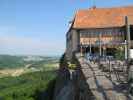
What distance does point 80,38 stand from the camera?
46125mm

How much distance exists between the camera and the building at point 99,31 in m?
43.8

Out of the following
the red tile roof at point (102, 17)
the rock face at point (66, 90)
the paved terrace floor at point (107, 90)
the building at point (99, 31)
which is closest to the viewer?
the paved terrace floor at point (107, 90)

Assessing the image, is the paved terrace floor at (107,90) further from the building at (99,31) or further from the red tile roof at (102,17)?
the red tile roof at (102,17)

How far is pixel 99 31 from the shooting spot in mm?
45031

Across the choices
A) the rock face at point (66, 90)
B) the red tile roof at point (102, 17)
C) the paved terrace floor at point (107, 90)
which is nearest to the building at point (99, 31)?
the red tile roof at point (102, 17)

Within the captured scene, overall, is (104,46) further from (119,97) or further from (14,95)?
(14,95)

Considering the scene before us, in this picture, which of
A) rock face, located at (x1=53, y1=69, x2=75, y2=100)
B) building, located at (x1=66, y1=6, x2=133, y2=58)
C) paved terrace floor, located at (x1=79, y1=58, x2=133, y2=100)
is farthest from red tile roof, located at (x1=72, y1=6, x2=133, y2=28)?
paved terrace floor, located at (x1=79, y1=58, x2=133, y2=100)

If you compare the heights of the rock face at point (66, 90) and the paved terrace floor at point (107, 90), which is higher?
the paved terrace floor at point (107, 90)

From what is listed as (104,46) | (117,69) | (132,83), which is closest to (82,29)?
(104,46)

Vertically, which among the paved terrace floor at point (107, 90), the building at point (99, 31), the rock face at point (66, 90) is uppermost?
the building at point (99, 31)

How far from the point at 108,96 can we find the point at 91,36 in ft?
111

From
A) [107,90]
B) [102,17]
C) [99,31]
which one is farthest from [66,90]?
[102,17]

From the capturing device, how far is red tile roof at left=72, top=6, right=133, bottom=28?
148 feet

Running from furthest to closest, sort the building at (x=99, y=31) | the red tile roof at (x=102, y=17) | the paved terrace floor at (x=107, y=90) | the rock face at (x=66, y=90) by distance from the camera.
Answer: the red tile roof at (x=102, y=17)
the building at (x=99, y=31)
the rock face at (x=66, y=90)
the paved terrace floor at (x=107, y=90)
